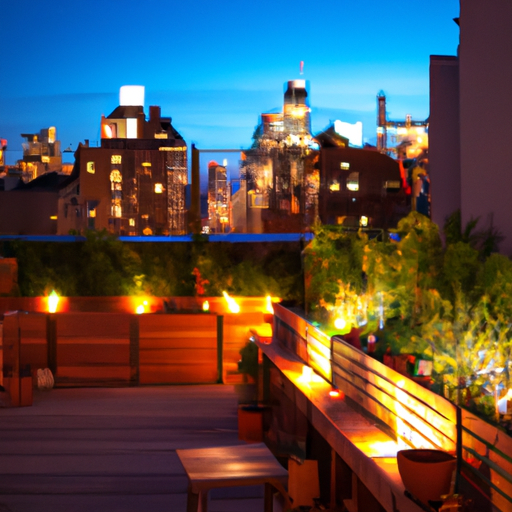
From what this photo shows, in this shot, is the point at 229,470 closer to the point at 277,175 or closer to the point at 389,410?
the point at 389,410

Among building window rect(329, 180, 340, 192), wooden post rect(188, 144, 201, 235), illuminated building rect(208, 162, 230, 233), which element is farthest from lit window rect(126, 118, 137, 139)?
building window rect(329, 180, 340, 192)

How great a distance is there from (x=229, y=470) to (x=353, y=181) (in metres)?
20.6

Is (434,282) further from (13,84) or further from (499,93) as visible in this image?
(13,84)

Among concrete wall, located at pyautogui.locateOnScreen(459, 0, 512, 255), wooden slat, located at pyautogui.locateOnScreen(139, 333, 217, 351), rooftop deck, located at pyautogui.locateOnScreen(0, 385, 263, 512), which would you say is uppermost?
concrete wall, located at pyautogui.locateOnScreen(459, 0, 512, 255)

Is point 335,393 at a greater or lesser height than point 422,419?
lesser

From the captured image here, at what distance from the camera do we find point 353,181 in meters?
22.9

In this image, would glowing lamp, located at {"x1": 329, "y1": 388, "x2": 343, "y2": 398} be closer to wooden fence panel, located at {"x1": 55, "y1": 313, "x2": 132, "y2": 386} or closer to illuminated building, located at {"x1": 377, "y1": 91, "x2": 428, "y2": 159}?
wooden fence panel, located at {"x1": 55, "y1": 313, "x2": 132, "y2": 386}

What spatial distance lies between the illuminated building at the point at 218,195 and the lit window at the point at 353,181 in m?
3.93

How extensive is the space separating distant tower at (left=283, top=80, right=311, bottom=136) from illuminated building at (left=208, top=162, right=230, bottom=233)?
2598mm

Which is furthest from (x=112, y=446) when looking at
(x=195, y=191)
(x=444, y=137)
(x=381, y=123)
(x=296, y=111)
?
(x=381, y=123)

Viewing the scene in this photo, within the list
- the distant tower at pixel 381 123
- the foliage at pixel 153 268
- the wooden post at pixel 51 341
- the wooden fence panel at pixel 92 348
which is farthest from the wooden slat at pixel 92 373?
the distant tower at pixel 381 123

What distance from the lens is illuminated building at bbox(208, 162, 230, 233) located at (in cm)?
2369

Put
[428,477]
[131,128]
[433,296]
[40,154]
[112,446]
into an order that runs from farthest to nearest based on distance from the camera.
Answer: [40,154] < [131,128] < [112,446] < [433,296] < [428,477]

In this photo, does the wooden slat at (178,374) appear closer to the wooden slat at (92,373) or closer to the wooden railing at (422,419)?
the wooden slat at (92,373)
